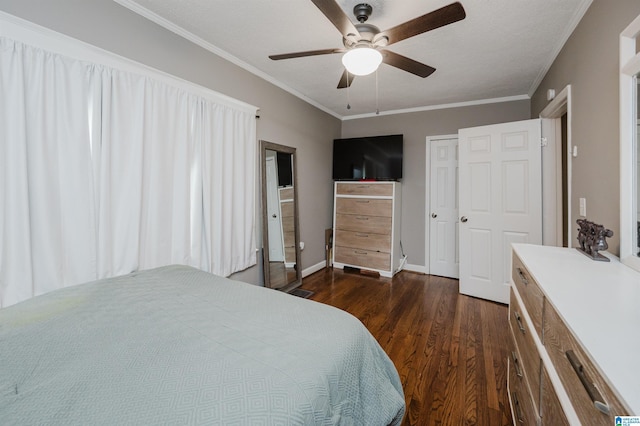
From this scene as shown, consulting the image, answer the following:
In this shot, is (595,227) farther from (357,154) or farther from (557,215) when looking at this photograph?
(357,154)

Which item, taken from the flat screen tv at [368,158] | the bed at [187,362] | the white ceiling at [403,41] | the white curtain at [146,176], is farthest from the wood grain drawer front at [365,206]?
the bed at [187,362]

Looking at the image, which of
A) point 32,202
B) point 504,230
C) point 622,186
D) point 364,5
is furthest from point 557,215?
point 32,202

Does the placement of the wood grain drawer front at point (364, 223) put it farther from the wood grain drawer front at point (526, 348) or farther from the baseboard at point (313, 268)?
the wood grain drawer front at point (526, 348)

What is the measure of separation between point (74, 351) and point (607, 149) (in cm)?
277

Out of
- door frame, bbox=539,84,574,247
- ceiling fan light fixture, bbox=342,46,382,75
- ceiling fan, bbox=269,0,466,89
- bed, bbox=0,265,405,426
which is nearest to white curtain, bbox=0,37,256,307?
bed, bbox=0,265,405,426

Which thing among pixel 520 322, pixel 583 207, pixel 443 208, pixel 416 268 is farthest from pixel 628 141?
pixel 416 268

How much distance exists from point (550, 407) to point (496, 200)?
9.08ft

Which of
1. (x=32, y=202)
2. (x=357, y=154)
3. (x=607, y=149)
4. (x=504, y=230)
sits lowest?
(x=504, y=230)

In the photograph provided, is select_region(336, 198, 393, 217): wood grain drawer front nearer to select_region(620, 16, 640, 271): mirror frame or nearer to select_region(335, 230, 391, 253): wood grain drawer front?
select_region(335, 230, 391, 253): wood grain drawer front

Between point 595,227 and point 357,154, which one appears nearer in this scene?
point 595,227

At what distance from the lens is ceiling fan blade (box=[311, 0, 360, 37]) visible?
1.39 meters

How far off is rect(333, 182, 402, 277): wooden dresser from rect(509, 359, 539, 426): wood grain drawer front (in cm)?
260

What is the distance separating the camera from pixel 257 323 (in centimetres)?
110

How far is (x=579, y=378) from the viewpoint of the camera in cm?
69
